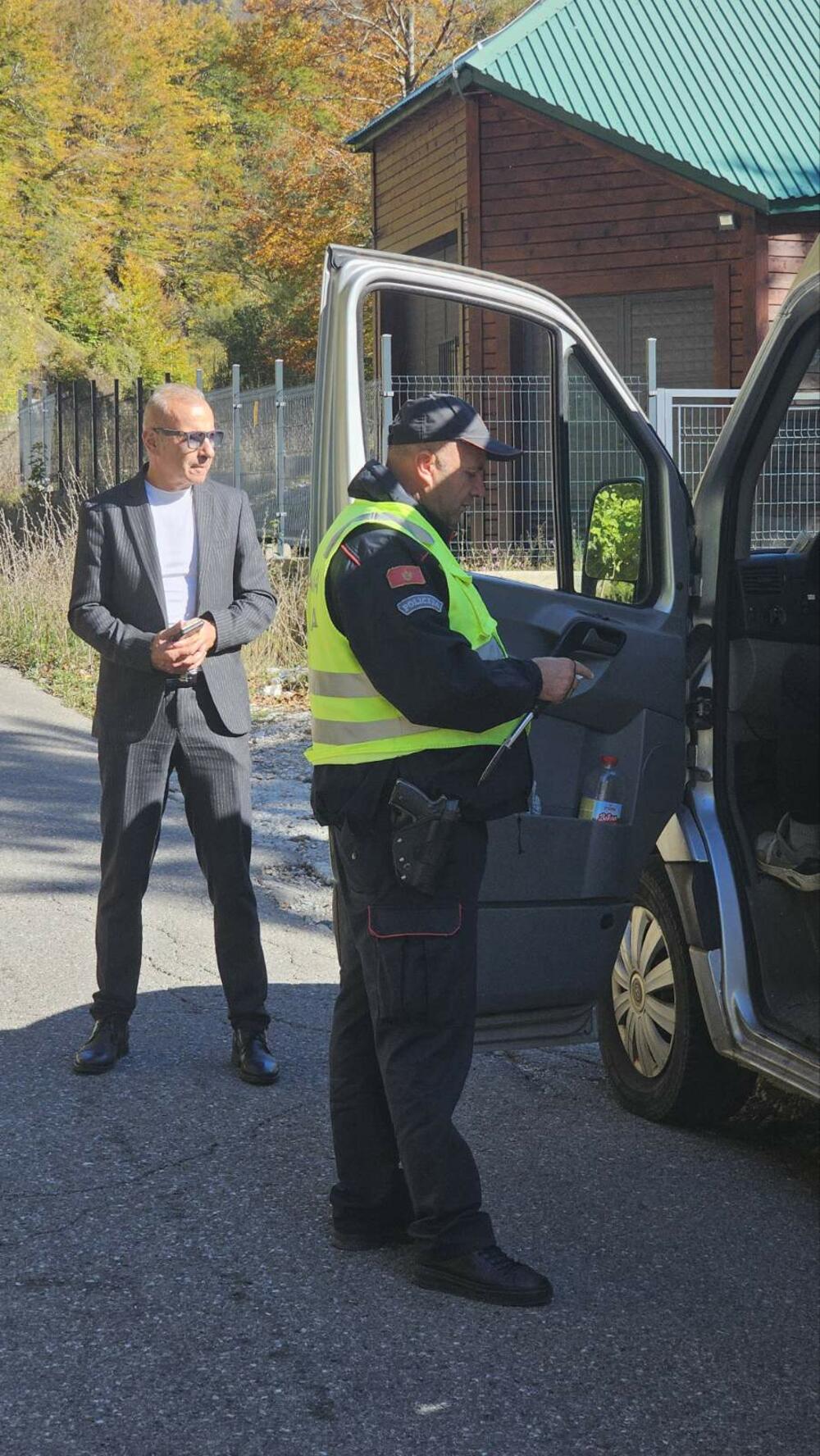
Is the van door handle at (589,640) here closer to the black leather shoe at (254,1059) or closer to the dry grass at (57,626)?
the black leather shoe at (254,1059)

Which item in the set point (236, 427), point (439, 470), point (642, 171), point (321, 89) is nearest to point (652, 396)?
point (642, 171)

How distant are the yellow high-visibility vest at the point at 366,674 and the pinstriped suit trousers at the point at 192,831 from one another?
1.32m

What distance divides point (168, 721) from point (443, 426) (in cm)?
166

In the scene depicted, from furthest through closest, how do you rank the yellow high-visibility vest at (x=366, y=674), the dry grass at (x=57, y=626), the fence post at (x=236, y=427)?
the fence post at (x=236, y=427), the dry grass at (x=57, y=626), the yellow high-visibility vest at (x=366, y=674)

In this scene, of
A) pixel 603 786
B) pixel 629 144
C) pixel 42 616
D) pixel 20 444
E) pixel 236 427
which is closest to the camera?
pixel 603 786

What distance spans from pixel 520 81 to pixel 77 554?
16491mm

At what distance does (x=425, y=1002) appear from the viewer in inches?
138

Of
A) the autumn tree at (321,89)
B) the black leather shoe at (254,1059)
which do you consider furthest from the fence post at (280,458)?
the autumn tree at (321,89)

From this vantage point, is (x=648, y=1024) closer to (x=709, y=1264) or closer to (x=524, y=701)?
(x=709, y=1264)

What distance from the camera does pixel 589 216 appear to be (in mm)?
19875

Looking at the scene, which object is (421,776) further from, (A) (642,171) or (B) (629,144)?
(A) (642,171)

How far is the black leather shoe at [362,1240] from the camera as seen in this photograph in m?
3.78

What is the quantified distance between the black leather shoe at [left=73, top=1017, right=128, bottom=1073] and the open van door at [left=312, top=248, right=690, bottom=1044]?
1447 millimetres

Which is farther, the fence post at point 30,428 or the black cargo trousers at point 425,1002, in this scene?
the fence post at point 30,428
